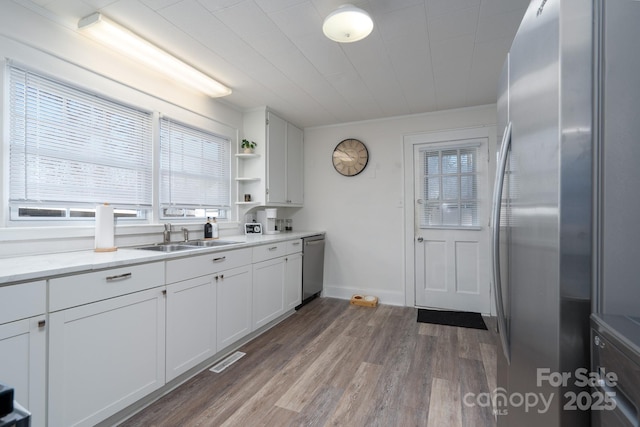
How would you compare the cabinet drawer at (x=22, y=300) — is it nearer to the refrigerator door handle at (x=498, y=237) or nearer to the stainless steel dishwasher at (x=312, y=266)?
the refrigerator door handle at (x=498, y=237)

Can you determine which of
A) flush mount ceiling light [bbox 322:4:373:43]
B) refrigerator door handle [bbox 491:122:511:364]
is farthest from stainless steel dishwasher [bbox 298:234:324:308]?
refrigerator door handle [bbox 491:122:511:364]

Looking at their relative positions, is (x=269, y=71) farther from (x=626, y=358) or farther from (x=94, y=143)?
(x=626, y=358)

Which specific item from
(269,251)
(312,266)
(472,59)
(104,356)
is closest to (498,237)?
(104,356)

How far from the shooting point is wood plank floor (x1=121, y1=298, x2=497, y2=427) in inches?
66.7

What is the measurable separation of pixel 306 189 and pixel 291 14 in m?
2.64

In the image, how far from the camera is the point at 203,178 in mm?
3119

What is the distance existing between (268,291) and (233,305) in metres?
0.51

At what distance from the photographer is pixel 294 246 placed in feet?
11.2

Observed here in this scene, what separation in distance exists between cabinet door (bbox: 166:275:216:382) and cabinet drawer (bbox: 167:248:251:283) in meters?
0.05

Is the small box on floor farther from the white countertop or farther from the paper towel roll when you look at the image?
the paper towel roll

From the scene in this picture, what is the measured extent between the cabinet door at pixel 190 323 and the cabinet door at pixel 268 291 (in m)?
0.53

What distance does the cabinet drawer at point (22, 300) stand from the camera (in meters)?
1.19

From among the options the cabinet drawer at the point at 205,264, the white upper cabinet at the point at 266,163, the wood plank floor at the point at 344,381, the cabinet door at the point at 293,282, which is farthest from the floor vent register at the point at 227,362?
the white upper cabinet at the point at 266,163

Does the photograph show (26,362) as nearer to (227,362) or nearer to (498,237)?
(227,362)
